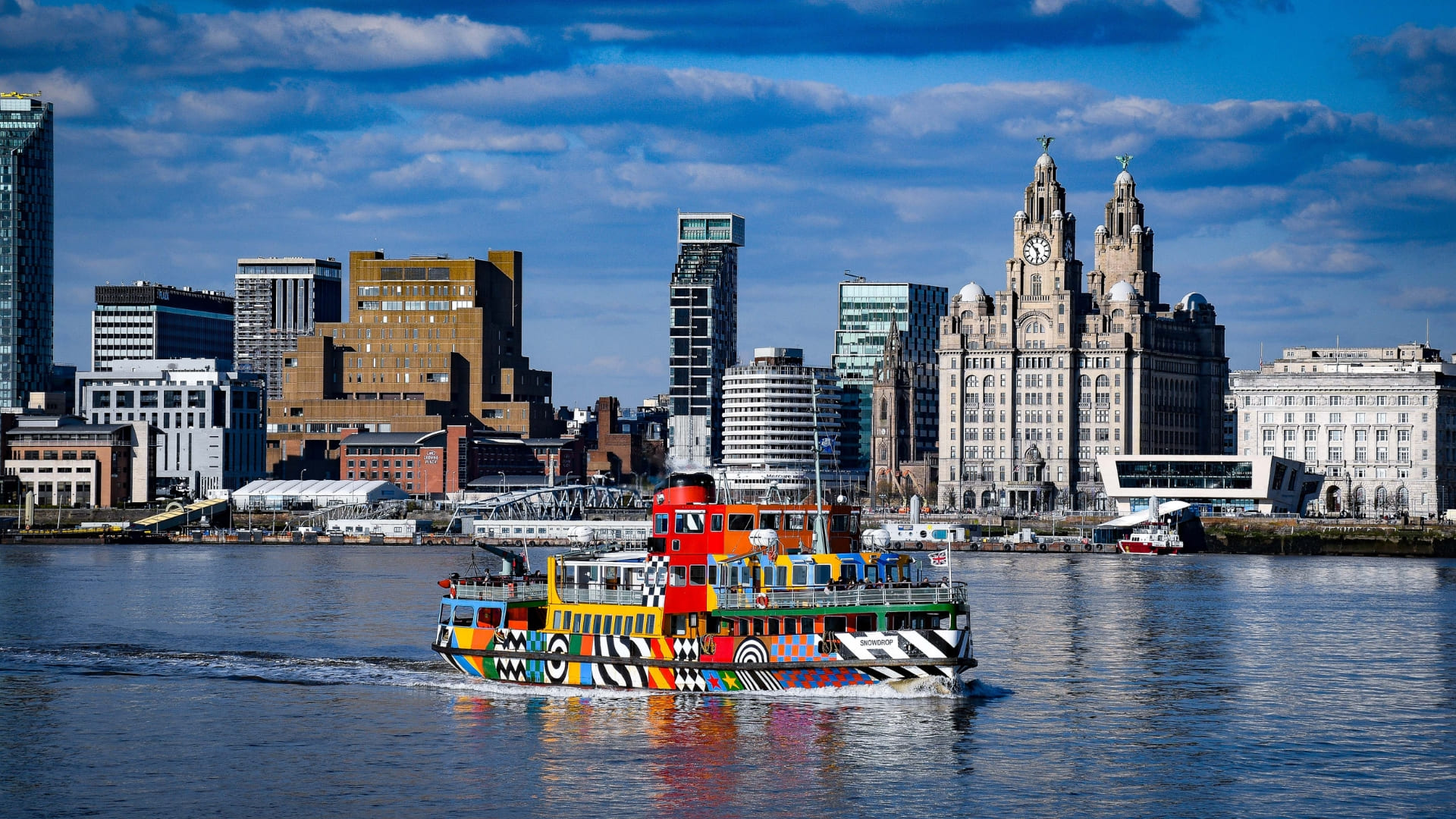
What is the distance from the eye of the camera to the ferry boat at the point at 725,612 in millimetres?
70625

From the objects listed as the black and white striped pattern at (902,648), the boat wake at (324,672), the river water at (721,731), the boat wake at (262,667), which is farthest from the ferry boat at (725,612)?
the river water at (721,731)

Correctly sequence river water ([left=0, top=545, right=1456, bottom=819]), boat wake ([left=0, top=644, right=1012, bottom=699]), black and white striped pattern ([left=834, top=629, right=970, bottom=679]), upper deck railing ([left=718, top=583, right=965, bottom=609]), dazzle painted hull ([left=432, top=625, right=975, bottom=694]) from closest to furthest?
river water ([left=0, top=545, right=1456, bottom=819])
black and white striped pattern ([left=834, top=629, right=970, bottom=679])
upper deck railing ([left=718, top=583, right=965, bottom=609])
dazzle painted hull ([left=432, top=625, right=975, bottom=694])
boat wake ([left=0, top=644, right=1012, bottom=699])

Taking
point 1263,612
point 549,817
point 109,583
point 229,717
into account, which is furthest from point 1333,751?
point 109,583

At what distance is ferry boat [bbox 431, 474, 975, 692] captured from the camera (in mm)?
70625

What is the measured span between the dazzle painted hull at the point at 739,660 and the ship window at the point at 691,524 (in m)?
4.58

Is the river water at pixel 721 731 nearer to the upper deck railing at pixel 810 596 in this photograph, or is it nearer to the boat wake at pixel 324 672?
the boat wake at pixel 324 672

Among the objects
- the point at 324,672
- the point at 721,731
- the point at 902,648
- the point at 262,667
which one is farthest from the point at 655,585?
the point at 262,667

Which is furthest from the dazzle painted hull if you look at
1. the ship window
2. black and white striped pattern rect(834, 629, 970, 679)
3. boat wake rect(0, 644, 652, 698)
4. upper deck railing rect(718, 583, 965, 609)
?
the ship window

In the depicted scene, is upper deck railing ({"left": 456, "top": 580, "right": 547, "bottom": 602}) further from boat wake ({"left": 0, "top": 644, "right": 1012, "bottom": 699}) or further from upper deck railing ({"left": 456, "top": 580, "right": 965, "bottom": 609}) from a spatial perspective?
boat wake ({"left": 0, "top": 644, "right": 1012, "bottom": 699})

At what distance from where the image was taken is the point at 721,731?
66562 millimetres

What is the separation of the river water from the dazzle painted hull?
0.85 m

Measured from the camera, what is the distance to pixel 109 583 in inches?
5576

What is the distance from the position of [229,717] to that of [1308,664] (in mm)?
48593

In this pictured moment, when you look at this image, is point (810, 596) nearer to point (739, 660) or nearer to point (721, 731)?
point (739, 660)
